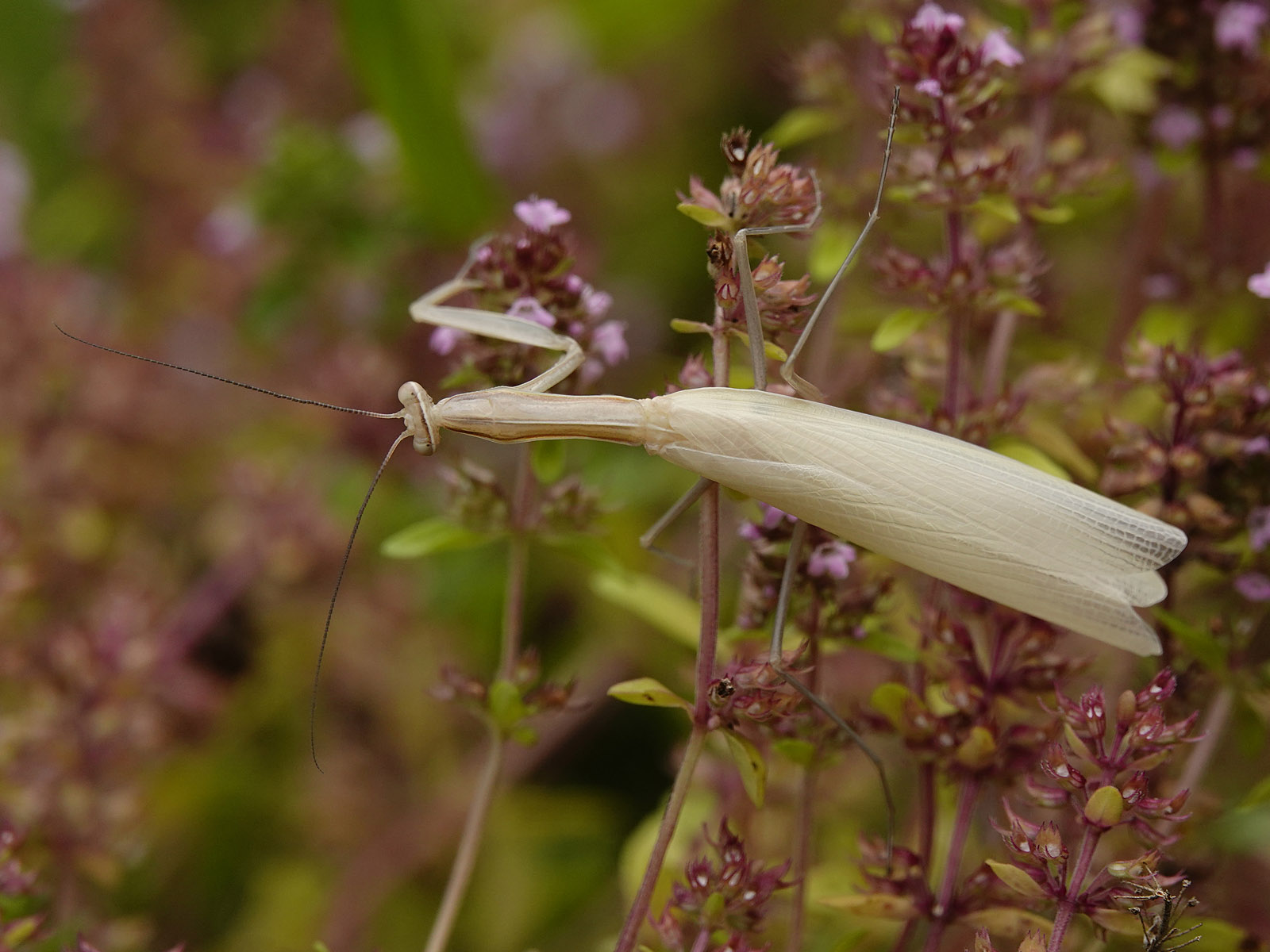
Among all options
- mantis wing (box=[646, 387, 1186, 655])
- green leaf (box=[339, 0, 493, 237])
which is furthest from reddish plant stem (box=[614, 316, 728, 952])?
green leaf (box=[339, 0, 493, 237])

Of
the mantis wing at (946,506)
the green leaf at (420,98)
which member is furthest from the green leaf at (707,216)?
the green leaf at (420,98)

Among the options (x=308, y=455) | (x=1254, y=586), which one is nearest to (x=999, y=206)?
(x=1254, y=586)

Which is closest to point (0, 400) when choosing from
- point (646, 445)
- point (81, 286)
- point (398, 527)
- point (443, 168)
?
point (81, 286)

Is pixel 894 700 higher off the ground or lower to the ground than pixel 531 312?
lower

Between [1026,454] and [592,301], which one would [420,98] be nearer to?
[592,301]

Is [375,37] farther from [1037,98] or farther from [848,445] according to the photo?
[848,445]

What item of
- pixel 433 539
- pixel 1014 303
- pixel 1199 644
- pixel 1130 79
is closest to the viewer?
pixel 1199 644

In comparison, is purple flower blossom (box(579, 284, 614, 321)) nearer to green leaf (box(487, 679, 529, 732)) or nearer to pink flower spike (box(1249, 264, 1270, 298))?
green leaf (box(487, 679, 529, 732))
